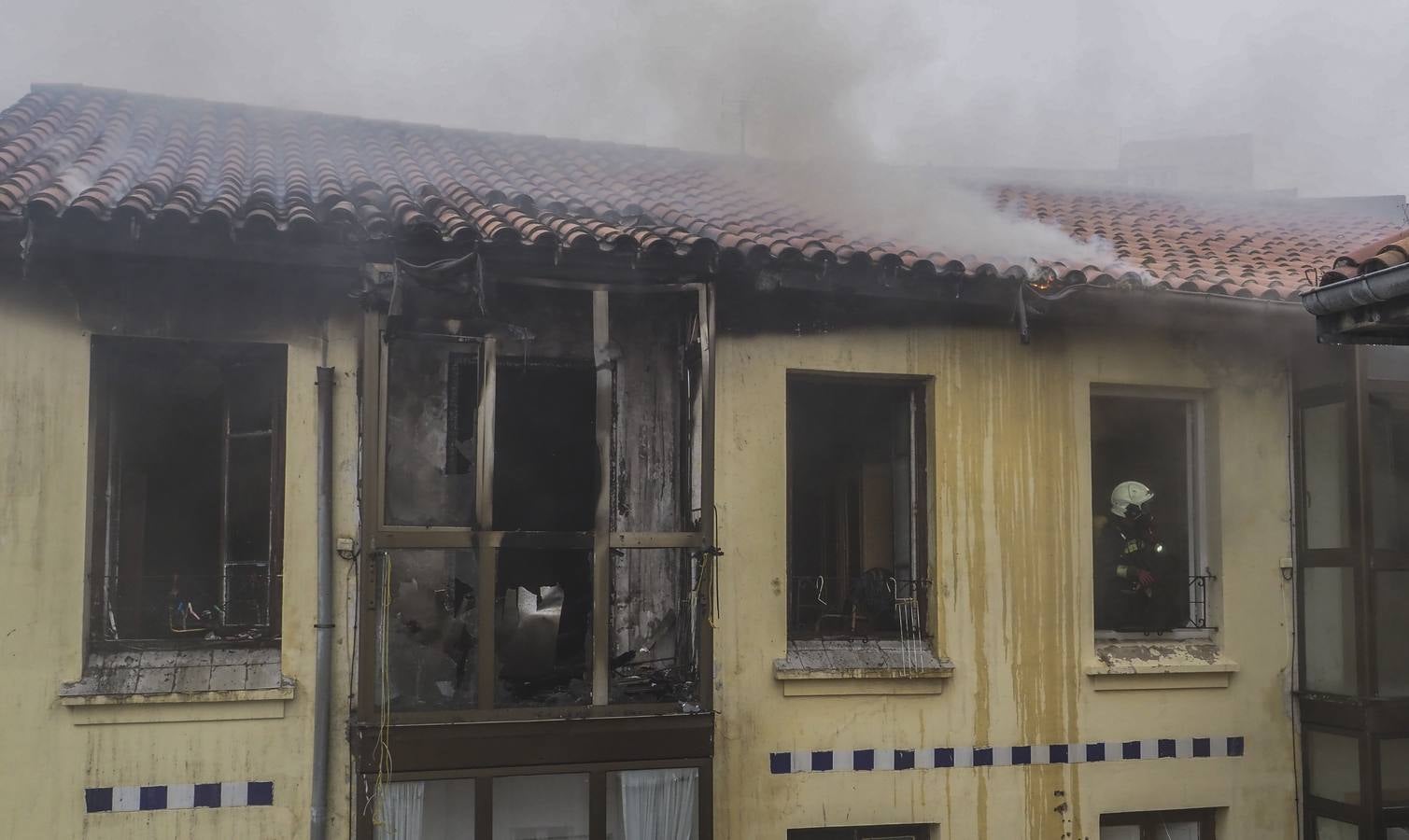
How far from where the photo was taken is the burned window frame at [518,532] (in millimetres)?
6781

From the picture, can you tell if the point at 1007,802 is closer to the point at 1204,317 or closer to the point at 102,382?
the point at 1204,317

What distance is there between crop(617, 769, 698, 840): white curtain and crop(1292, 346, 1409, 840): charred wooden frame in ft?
15.0

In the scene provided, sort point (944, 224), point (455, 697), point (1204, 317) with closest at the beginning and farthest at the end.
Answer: point (455, 697), point (1204, 317), point (944, 224)

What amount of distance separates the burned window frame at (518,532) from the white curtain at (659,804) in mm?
411

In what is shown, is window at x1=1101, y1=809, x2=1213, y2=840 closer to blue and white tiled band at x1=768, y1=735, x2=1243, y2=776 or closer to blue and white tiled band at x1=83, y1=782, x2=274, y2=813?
blue and white tiled band at x1=768, y1=735, x2=1243, y2=776

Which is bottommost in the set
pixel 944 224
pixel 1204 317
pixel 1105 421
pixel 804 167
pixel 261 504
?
pixel 261 504

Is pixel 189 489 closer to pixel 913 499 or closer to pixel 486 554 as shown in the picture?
pixel 486 554

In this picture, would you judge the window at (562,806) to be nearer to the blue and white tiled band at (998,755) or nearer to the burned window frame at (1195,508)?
the blue and white tiled band at (998,755)

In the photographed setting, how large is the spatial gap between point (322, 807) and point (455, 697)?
0.94 metres

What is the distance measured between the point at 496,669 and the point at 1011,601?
11.5 ft

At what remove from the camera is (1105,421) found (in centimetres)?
897

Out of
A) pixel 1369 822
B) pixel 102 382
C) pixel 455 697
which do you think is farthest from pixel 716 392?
pixel 1369 822

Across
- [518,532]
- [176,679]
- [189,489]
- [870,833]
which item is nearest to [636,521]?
[518,532]

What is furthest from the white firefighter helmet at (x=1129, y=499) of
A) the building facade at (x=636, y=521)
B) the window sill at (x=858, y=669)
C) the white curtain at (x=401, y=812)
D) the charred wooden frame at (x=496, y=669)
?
the white curtain at (x=401, y=812)
